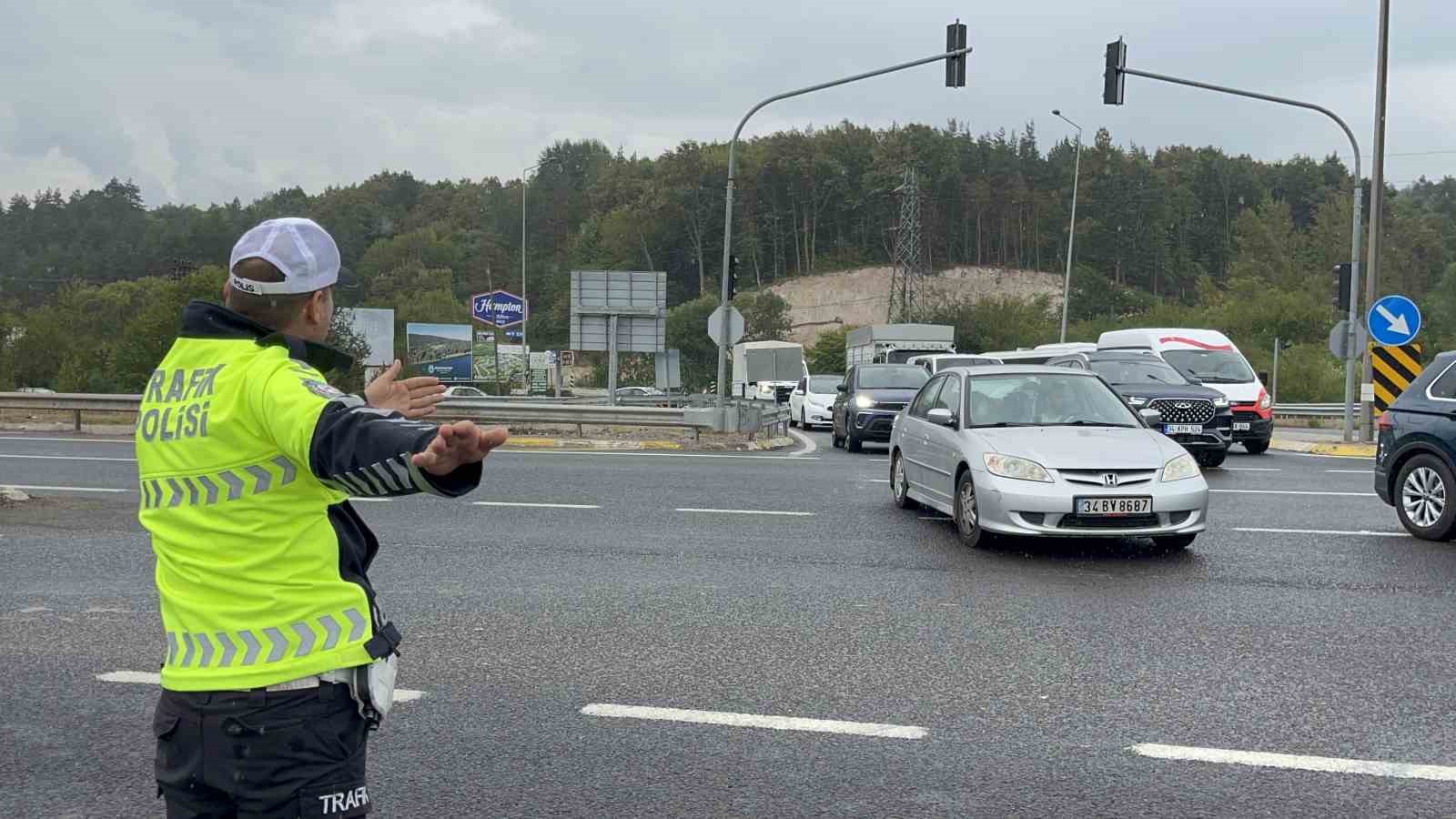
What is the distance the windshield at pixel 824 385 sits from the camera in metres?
33.0

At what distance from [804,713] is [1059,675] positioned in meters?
1.40

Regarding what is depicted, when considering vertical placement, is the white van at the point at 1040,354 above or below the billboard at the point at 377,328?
below

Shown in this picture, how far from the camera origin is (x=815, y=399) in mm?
32719

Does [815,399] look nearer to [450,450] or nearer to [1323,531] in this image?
[1323,531]

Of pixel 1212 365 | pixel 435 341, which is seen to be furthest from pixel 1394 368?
pixel 435 341

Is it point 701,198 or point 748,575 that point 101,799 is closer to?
point 748,575

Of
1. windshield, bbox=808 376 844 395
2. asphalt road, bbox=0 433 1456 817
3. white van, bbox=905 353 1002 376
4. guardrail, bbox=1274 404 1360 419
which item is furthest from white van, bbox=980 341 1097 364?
guardrail, bbox=1274 404 1360 419

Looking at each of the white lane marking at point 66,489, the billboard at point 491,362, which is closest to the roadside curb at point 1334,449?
the white lane marking at point 66,489

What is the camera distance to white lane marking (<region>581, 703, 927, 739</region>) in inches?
196

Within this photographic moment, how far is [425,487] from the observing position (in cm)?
223

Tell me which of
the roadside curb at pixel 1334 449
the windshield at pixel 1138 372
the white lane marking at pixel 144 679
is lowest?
the white lane marking at pixel 144 679

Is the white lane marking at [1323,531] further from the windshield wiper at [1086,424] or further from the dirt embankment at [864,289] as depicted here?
the dirt embankment at [864,289]

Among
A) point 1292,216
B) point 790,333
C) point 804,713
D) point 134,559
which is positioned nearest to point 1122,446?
point 804,713

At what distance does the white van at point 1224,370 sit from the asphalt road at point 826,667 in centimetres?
933
